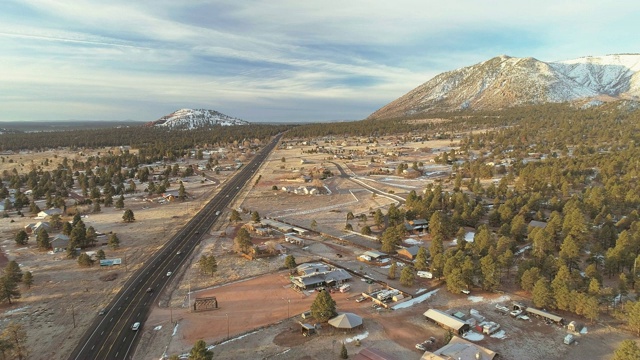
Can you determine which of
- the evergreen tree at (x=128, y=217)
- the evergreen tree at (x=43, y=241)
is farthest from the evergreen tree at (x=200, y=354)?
the evergreen tree at (x=128, y=217)

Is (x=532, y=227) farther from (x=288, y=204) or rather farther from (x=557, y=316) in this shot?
(x=288, y=204)

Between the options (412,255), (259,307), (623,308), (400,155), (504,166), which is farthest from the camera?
(400,155)

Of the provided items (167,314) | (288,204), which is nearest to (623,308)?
(167,314)

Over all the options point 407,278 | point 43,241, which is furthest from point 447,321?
point 43,241

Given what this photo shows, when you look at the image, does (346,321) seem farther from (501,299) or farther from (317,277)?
(501,299)

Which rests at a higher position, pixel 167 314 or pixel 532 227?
pixel 532 227

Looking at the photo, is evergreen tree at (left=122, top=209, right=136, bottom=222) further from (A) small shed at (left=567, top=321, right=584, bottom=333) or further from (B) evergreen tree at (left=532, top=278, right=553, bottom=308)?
(A) small shed at (left=567, top=321, right=584, bottom=333)

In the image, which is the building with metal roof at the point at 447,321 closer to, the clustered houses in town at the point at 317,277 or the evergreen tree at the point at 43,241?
the clustered houses in town at the point at 317,277
